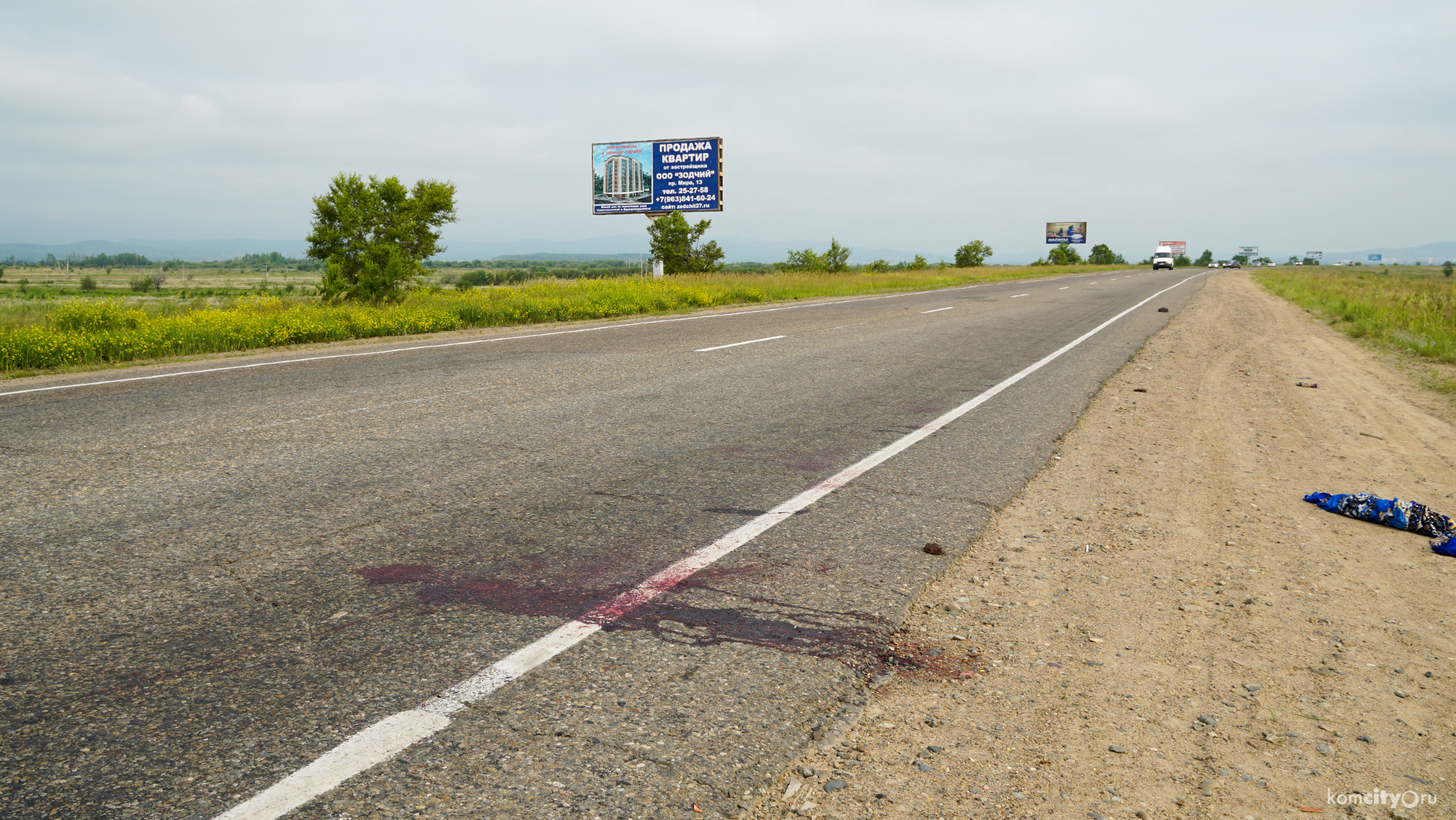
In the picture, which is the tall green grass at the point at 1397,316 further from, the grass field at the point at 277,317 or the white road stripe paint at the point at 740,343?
the grass field at the point at 277,317

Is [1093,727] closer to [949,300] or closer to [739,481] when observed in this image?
[739,481]

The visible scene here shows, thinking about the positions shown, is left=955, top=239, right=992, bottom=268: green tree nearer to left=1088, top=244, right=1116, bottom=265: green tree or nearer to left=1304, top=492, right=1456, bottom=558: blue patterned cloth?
left=1088, top=244, right=1116, bottom=265: green tree

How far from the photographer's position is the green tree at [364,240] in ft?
75.2

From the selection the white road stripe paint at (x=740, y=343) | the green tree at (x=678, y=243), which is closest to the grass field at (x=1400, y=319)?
the white road stripe paint at (x=740, y=343)

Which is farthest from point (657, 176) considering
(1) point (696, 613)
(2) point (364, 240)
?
(1) point (696, 613)

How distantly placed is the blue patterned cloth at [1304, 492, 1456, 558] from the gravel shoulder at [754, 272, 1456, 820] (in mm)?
69

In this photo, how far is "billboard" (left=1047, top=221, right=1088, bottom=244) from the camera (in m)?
118

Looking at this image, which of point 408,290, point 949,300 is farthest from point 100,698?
point 949,300

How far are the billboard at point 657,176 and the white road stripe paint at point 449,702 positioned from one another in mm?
30094

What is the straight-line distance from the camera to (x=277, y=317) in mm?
13945

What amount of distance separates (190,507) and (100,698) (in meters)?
2.15

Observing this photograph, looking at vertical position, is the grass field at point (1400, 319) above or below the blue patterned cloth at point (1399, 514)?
above

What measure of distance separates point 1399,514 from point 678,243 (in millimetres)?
50933

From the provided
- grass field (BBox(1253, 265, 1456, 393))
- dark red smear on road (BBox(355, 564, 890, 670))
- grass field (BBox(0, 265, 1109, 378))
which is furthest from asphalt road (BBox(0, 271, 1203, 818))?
grass field (BBox(1253, 265, 1456, 393))
